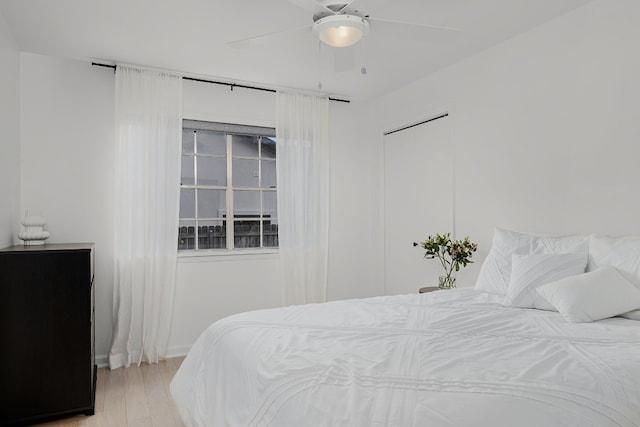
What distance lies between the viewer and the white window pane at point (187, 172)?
4.17m

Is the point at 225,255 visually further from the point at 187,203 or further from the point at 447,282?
the point at 447,282

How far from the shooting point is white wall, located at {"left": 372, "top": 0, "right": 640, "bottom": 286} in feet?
8.10

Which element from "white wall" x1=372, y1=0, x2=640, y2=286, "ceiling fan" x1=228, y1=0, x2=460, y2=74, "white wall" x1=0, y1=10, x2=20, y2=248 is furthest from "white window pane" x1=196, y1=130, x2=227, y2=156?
"white wall" x1=372, y1=0, x2=640, y2=286

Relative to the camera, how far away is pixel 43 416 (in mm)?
2586

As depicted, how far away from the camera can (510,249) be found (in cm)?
269

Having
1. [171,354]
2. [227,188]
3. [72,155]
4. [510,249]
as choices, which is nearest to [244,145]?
[227,188]

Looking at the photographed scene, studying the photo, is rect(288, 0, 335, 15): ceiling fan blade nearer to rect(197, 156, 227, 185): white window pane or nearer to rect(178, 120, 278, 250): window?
rect(178, 120, 278, 250): window

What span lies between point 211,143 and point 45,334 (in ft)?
7.60

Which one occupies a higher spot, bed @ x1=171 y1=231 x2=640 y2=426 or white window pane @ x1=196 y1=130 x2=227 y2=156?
white window pane @ x1=196 y1=130 x2=227 y2=156

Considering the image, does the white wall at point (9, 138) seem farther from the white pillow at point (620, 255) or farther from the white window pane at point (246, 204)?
the white pillow at point (620, 255)

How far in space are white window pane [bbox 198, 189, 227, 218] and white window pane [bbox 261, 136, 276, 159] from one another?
64 cm

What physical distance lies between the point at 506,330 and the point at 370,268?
3.00 metres

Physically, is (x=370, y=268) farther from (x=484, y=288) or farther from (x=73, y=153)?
(x=73, y=153)

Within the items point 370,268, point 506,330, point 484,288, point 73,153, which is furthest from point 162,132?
point 506,330
